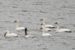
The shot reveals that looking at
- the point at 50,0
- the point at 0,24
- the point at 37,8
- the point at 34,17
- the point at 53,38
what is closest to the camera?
the point at 53,38

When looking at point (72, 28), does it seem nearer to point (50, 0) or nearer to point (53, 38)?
point (53, 38)

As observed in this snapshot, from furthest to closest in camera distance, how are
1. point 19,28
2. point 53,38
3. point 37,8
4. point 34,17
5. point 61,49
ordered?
1. point 37,8
2. point 34,17
3. point 19,28
4. point 53,38
5. point 61,49

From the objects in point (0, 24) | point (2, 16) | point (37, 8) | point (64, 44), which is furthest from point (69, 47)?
point (37, 8)

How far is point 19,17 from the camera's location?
2447 cm

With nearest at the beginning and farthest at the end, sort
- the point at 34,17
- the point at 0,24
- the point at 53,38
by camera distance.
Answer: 1. the point at 53,38
2. the point at 0,24
3. the point at 34,17

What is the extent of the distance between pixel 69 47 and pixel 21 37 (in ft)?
8.71

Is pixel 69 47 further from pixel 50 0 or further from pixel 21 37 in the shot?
pixel 50 0

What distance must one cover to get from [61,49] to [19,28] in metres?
3.97

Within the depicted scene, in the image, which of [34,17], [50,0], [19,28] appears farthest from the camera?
[50,0]

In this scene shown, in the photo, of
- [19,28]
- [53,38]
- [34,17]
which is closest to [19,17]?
[34,17]

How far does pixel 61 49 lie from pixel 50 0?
14960 millimetres

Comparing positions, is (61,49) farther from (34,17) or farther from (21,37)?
(34,17)

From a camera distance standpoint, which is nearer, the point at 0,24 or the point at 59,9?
the point at 0,24

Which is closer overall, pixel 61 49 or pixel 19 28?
pixel 61 49
